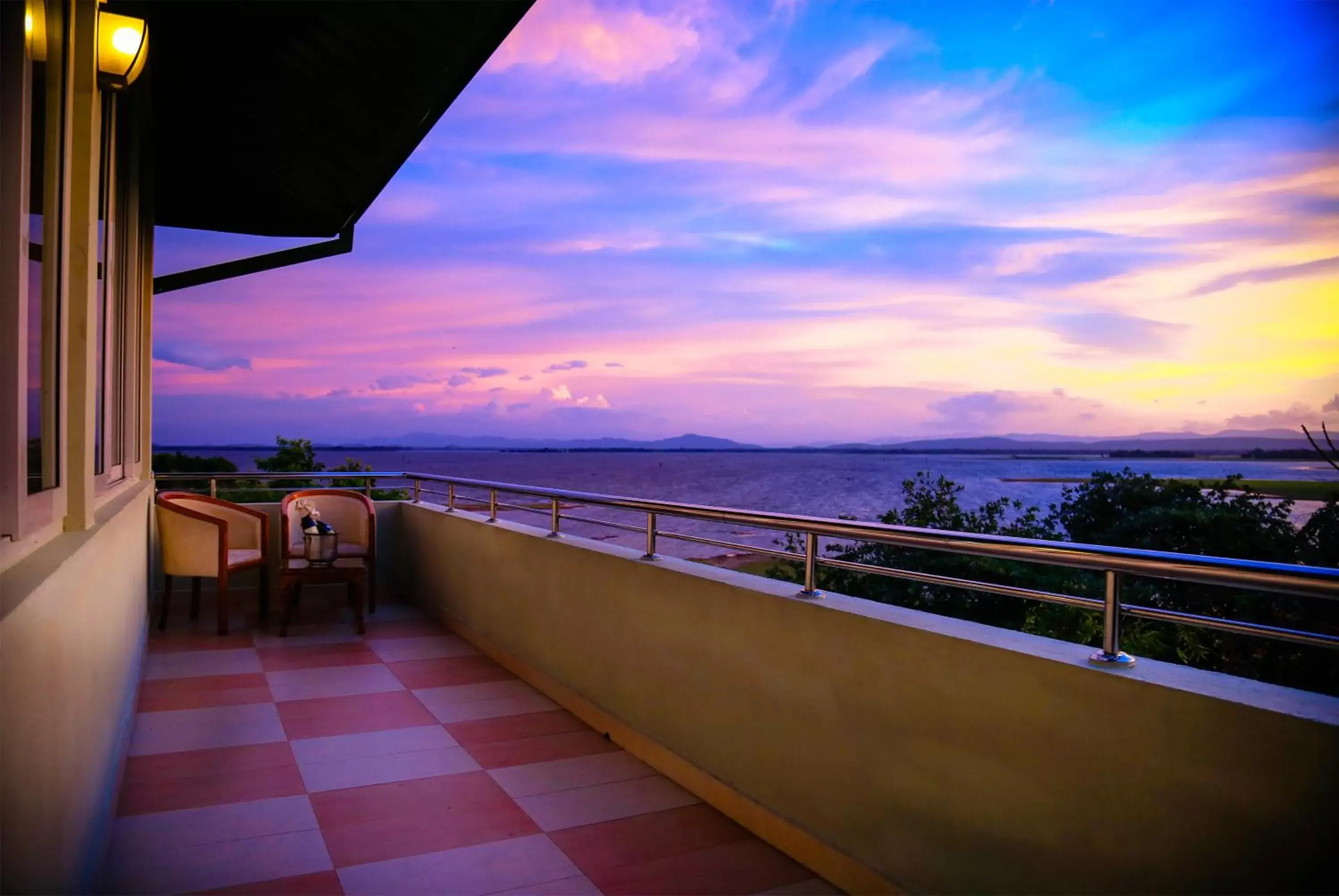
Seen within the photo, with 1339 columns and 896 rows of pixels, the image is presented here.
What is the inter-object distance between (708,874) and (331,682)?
2.89 meters

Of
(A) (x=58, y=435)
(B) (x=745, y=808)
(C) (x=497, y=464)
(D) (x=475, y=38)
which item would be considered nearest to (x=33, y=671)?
(A) (x=58, y=435)

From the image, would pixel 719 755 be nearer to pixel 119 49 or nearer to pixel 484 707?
pixel 484 707

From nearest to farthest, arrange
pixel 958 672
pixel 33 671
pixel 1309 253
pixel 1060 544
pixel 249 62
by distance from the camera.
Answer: pixel 33 671
pixel 1060 544
pixel 958 672
pixel 249 62
pixel 1309 253

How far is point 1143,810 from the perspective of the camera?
5.62 feet

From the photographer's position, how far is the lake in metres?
22.8

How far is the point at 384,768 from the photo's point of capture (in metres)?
3.50

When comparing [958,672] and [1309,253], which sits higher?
[1309,253]

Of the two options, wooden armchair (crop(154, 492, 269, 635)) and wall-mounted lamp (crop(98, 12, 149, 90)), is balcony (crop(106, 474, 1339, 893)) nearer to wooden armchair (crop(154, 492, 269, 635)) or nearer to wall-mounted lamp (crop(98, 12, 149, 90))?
wooden armchair (crop(154, 492, 269, 635))

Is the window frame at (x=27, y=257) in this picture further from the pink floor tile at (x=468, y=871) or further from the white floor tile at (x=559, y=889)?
the white floor tile at (x=559, y=889)

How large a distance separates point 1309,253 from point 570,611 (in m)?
7.49

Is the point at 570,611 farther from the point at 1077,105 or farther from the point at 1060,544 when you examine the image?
the point at 1077,105

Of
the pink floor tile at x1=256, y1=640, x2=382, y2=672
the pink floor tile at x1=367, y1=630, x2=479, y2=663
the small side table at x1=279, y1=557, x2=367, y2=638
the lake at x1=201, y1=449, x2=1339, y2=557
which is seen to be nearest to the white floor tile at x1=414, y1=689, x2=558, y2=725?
the pink floor tile at x1=367, y1=630, x2=479, y2=663

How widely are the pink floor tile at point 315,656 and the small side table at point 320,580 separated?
1.03ft

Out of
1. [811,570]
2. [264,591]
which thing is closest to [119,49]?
[811,570]
